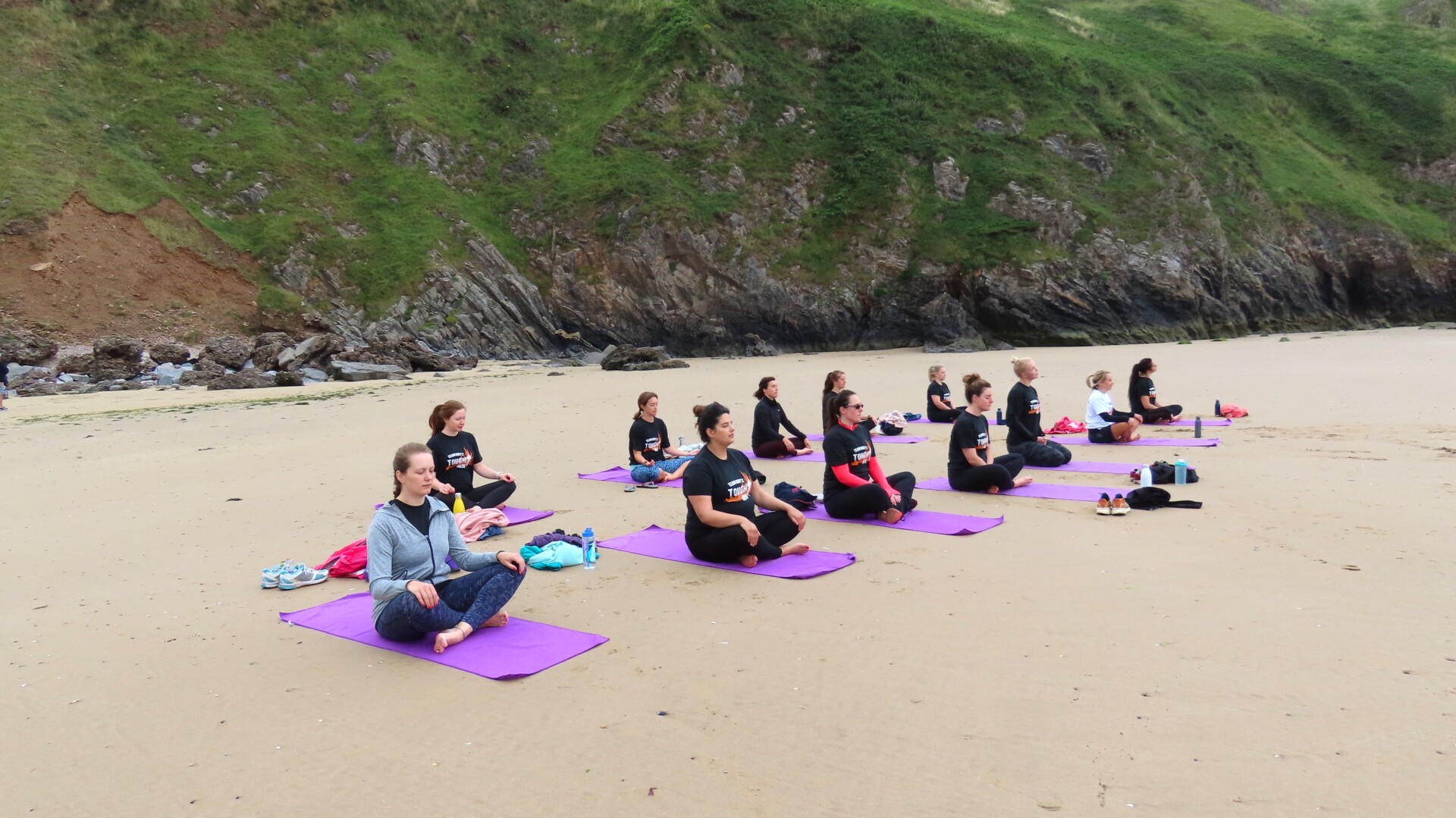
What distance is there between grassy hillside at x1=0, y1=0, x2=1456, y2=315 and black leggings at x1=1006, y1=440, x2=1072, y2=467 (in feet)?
95.6

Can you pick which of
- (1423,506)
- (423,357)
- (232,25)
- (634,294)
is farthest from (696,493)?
(232,25)

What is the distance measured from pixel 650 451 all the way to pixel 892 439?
456cm

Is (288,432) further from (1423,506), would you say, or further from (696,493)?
(1423,506)

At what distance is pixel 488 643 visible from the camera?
531cm

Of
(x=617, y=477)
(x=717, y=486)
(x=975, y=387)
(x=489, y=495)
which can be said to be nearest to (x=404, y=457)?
(x=717, y=486)

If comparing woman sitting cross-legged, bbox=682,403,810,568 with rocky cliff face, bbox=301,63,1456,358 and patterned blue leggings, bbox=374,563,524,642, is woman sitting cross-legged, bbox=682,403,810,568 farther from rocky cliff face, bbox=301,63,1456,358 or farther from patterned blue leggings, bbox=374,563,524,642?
rocky cliff face, bbox=301,63,1456,358

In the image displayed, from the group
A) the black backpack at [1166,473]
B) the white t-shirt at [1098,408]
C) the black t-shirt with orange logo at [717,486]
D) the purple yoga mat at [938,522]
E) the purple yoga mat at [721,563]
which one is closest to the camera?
the purple yoga mat at [721,563]

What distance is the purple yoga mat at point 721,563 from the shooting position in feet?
21.8

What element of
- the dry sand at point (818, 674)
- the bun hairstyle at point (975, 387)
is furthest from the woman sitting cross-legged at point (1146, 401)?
the bun hairstyle at point (975, 387)

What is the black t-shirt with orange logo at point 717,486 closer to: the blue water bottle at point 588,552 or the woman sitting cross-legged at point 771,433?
the blue water bottle at point 588,552

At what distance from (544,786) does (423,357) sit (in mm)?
28267

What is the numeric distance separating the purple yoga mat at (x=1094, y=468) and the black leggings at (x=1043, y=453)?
0.16ft

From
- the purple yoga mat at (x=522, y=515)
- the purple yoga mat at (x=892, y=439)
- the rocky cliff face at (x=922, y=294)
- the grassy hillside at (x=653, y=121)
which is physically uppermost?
the grassy hillside at (x=653, y=121)

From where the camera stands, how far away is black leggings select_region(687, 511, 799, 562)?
682 cm
